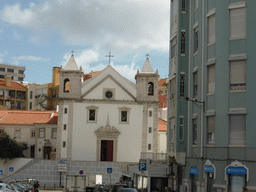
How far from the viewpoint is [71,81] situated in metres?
61.6

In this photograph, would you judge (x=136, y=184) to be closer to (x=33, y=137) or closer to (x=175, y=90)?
(x=175, y=90)

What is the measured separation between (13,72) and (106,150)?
75.9 metres

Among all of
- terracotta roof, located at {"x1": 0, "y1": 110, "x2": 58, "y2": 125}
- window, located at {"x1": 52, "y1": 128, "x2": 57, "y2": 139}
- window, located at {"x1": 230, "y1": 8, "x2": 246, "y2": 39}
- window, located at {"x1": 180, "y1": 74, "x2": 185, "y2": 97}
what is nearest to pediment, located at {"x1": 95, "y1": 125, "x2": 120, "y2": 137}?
window, located at {"x1": 52, "y1": 128, "x2": 57, "y2": 139}

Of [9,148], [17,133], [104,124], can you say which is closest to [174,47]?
[104,124]

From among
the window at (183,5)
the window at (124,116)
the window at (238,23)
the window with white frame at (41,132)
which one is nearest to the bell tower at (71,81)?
the window at (124,116)

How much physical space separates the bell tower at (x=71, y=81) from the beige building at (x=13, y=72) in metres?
68.9

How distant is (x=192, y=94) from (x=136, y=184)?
35.8 ft

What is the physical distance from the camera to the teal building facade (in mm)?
22484

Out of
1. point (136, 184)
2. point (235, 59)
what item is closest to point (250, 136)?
point (235, 59)

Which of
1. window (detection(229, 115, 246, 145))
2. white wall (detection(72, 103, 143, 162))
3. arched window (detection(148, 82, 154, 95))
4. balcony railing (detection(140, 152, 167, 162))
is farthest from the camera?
arched window (detection(148, 82, 154, 95))

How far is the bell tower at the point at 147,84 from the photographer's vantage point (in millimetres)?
61375

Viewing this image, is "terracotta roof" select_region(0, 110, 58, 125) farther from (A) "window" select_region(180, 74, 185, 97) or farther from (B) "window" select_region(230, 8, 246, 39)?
(B) "window" select_region(230, 8, 246, 39)

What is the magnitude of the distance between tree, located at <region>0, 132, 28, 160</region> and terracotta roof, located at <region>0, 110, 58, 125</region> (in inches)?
138

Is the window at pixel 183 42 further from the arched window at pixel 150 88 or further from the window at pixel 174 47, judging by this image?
the arched window at pixel 150 88
